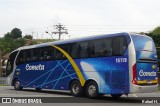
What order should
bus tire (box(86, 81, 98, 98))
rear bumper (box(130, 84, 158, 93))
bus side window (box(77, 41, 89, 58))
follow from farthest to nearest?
1. bus side window (box(77, 41, 89, 58))
2. bus tire (box(86, 81, 98, 98))
3. rear bumper (box(130, 84, 158, 93))

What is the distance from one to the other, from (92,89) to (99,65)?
138 centimetres

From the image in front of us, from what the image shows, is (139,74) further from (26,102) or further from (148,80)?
(26,102)

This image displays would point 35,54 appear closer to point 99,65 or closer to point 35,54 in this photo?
point 35,54

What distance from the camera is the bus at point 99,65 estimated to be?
18.0 meters

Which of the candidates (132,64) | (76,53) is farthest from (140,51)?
(76,53)

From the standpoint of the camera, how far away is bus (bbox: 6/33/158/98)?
1802cm

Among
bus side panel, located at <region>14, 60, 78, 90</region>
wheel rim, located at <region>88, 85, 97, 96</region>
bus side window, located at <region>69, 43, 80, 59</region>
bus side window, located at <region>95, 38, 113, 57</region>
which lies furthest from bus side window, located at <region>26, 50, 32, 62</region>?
bus side window, located at <region>95, 38, 113, 57</region>

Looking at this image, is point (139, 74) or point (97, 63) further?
point (97, 63)

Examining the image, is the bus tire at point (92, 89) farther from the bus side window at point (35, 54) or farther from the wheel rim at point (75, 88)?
the bus side window at point (35, 54)

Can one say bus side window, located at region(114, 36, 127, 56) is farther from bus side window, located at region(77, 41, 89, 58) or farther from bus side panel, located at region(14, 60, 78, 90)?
bus side panel, located at region(14, 60, 78, 90)

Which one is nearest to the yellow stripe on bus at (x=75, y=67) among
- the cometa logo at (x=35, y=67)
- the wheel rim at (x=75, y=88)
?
the wheel rim at (x=75, y=88)

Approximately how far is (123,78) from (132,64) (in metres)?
0.82

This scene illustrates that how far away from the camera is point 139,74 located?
18.0 metres

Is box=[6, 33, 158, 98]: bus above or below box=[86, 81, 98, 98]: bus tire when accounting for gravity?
above
